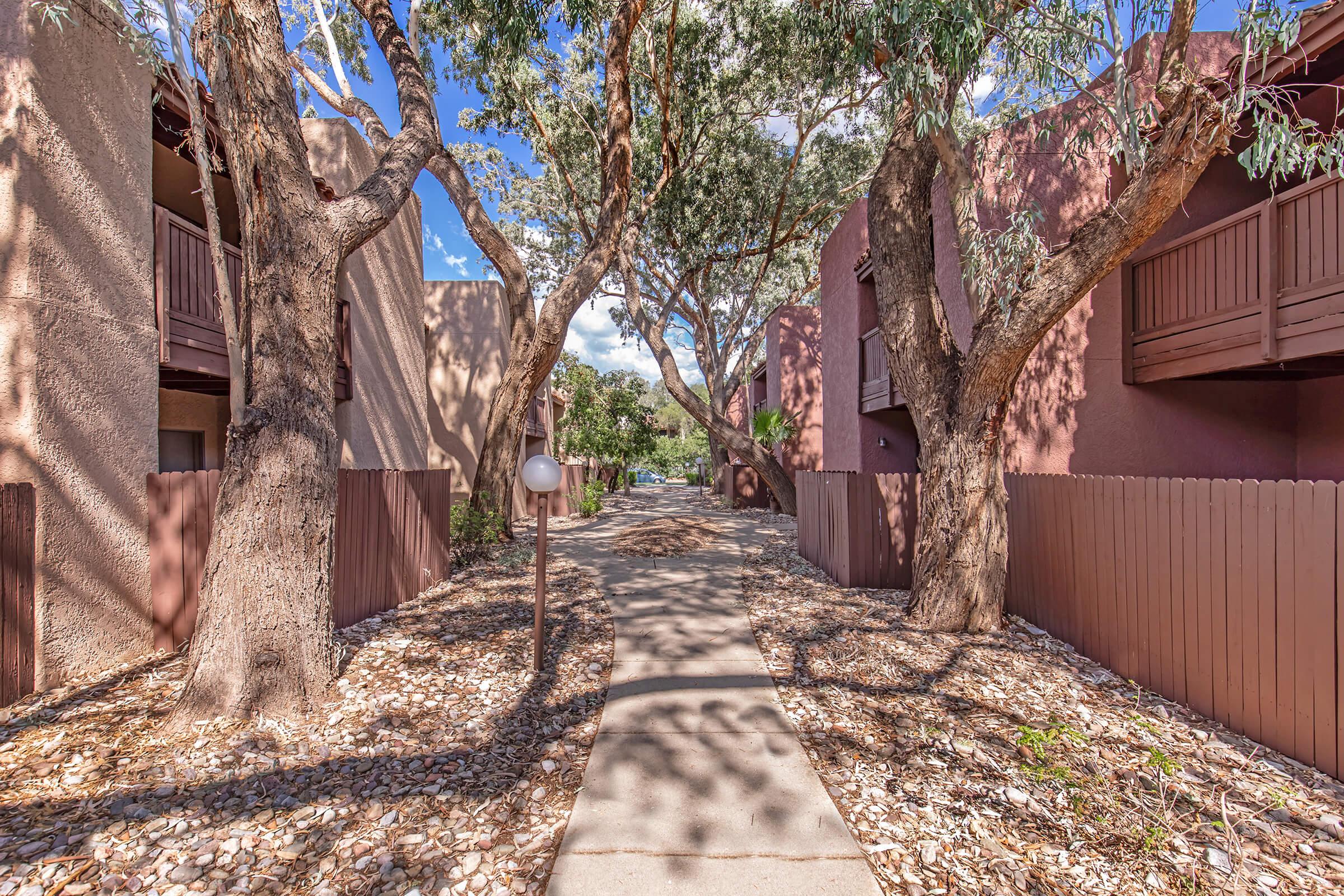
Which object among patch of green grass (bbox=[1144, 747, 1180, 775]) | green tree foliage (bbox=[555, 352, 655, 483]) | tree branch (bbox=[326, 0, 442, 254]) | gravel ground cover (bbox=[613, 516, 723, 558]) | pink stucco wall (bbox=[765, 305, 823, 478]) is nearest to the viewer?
patch of green grass (bbox=[1144, 747, 1180, 775])

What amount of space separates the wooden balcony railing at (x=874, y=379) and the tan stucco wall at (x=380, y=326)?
7431 millimetres

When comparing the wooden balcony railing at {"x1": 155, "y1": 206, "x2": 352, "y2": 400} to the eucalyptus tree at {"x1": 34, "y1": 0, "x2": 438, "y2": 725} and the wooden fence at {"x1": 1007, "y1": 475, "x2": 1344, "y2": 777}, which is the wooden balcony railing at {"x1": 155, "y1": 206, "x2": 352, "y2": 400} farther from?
the wooden fence at {"x1": 1007, "y1": 475, "x2": 1344, "y2": 777}

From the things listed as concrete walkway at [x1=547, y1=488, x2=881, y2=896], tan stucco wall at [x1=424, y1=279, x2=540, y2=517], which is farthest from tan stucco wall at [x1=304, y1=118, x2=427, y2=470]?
concrete walkway at [x1=547, y1=488, x2=881, y2=896]

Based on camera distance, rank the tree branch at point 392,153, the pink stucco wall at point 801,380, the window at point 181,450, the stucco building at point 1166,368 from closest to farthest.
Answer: the tree branch at point 392,153
the stucco building at point 1166,368
the window at point 181,450
the pink stucco wall at point 801,380

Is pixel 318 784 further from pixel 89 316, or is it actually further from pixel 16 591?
pixel 89 316

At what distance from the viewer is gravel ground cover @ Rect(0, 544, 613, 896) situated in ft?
7.89

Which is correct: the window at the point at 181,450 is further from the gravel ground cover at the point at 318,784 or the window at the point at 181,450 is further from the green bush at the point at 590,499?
the green bush at the point at 590,499

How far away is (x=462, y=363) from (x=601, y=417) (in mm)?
5787

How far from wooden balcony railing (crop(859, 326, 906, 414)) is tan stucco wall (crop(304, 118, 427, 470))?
24.4 feet

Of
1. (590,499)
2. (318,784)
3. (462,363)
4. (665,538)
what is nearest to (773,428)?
(590,499)

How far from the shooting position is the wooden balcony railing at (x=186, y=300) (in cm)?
534

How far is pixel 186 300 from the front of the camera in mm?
5883

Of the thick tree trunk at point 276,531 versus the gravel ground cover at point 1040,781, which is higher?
the thick tree trunk at point 276,531

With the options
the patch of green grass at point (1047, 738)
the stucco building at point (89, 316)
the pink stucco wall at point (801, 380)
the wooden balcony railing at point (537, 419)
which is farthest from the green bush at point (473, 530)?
the pink stucco wall at point (801, 380)
